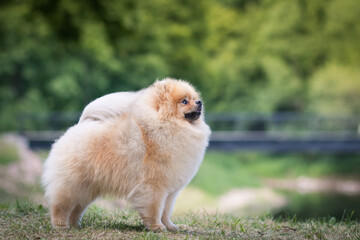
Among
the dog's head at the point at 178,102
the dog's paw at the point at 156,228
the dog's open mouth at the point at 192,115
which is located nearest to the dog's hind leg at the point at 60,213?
the dog's paw at the point at 156,228

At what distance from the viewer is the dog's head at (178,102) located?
14.0 feet

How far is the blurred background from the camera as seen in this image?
19.8 meters

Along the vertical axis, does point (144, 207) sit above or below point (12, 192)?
above

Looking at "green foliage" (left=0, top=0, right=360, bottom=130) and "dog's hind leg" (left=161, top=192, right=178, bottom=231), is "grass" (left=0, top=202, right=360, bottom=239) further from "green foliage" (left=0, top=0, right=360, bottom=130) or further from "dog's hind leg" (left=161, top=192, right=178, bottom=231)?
"green foliage" (left=0, top=0, right=360, bottom=130)

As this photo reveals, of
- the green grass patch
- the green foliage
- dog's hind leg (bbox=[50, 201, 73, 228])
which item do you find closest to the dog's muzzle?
dog's hind leg (bbox=[50, 201, 73, 228])

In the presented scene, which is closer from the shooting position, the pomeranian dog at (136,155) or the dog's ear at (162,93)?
the pomeranian dog at (136,155)

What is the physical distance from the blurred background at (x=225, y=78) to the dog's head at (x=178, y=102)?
39.2 ft

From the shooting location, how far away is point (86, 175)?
4172 mm

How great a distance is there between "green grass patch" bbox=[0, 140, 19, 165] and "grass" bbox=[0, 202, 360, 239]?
10.4 metres

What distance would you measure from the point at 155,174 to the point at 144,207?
320 mm

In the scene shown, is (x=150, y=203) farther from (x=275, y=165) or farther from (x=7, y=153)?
(x=275, y=165)

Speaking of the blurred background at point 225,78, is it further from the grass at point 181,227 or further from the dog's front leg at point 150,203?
the dog's front leg at point 150,203

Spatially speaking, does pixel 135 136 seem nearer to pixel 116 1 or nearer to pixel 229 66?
pixel 116 1

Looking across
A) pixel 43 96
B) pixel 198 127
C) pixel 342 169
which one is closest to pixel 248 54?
pixel 342 169
